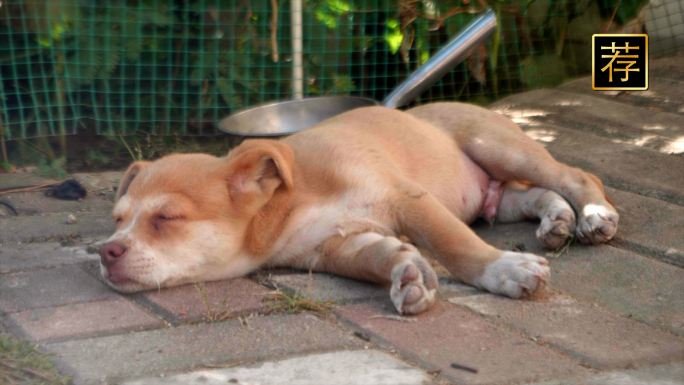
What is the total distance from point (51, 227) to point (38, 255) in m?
0.55

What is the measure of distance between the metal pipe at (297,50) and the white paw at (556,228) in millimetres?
2563

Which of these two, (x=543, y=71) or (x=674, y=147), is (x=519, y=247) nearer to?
(x=674, y=147)

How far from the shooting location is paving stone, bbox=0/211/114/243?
361 cm

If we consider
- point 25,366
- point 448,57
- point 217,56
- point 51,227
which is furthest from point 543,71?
point 25,366

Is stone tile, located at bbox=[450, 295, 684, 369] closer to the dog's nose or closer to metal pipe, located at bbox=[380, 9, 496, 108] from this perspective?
the dog's nose

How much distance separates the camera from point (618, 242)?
10.9 feet

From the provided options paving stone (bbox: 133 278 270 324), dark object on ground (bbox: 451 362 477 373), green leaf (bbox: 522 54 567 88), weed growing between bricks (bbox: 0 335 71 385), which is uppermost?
green leaf (bbox: 522 54 567 88)

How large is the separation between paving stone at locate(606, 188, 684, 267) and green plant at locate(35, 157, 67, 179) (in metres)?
3.54

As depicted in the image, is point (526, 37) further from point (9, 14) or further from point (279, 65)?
point (9, 14)

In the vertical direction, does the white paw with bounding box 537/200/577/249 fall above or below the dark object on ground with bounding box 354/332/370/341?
above

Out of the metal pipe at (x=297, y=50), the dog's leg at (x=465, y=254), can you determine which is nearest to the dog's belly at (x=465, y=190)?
the dog's leg at (x=465, y=254)

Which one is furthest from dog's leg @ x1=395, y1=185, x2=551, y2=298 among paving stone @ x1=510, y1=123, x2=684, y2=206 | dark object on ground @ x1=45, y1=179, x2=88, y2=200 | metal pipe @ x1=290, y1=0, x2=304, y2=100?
metal pipe @ x1=290, y1=0, x2=304, y2=100

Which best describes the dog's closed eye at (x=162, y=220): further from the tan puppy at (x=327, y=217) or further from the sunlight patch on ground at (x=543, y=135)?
the sunlight patch on ground at (x=543, y=135)

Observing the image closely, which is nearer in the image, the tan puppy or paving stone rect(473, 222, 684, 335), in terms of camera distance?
paving stone rect(473, 222, 684, 335)
